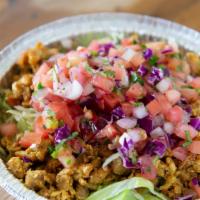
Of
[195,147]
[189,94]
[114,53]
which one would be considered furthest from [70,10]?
[195,147]

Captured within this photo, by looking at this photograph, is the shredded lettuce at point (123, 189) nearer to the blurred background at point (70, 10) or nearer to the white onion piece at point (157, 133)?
the white onion piece at point (157, 133)

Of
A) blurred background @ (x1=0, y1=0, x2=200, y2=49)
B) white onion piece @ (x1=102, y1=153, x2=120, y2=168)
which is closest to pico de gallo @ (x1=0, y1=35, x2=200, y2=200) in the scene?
white onion piece @ (x1=102, y1=153, x2=120, y2=168)

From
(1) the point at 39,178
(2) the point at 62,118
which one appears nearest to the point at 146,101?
(2) the point at 62,118

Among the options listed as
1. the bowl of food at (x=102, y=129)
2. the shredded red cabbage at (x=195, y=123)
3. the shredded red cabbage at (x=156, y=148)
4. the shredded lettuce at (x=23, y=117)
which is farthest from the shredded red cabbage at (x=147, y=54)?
the shredded lettuce at (x=23, y=117)

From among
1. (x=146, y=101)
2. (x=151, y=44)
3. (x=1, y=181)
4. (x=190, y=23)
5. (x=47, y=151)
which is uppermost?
(x=190, y=23)

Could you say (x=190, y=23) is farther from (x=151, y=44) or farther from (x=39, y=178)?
(x=39, y=178)

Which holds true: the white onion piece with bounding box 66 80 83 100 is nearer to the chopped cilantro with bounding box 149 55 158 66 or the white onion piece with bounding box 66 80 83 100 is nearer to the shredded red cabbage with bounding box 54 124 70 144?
the shredded red cabbage with bounding box 54 124 70 144
